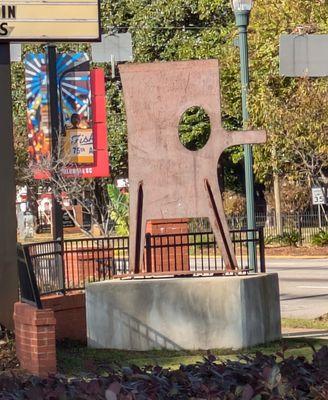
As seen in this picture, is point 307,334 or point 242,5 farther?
point 242,5

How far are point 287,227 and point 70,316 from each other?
27.1 metres

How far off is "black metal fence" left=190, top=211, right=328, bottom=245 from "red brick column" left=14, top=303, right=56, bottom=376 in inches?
992

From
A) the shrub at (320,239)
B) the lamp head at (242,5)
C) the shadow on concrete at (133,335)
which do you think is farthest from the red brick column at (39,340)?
the shrub at (320,239)

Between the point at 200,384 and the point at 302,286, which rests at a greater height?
the point at 200,384

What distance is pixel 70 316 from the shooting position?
13.6 meters

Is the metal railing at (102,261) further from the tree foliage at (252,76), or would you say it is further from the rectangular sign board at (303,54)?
the tree foliage at (252,76)

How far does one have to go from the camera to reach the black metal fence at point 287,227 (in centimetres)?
3734

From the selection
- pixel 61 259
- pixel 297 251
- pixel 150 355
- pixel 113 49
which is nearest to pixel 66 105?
pixel 61 259

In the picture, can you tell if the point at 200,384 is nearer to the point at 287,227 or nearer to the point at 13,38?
the point at 13,38

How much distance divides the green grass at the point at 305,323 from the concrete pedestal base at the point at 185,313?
2.59 m

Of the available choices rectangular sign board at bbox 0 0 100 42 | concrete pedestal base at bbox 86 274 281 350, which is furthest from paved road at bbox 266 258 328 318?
rectangular sign board at bbox 0 0 100 42

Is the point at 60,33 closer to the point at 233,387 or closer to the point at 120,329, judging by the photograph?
the point at 120,329

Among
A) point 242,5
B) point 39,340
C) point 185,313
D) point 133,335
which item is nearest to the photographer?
point 39,340

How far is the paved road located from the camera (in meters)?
17.9
